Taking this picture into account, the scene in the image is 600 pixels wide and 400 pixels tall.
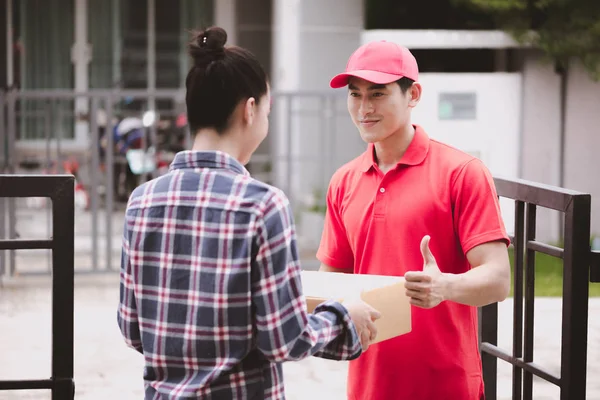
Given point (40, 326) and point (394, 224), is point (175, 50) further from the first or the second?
point (394, 224)

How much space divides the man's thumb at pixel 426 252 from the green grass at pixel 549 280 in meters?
5.56

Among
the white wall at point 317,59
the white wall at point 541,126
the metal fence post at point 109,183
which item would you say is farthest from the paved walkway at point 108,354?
the white wall at point 317,59

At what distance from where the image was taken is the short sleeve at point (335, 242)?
320cm

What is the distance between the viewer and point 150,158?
9.65 meters

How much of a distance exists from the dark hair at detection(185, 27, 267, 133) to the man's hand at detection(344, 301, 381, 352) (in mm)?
519

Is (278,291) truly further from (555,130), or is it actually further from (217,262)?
(555,130)

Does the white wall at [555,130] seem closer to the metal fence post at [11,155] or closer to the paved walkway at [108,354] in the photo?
the paved walkway at [108,354]

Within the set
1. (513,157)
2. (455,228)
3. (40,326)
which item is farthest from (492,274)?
(513,157)

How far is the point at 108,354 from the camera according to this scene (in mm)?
6328

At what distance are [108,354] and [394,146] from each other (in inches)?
146

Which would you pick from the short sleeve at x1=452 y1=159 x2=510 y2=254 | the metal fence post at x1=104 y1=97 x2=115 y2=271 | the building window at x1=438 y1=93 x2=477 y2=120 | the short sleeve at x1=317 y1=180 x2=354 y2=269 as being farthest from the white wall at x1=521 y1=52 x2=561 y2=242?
the short sleeve at x1=452 y1=159 x2=510 y2=254

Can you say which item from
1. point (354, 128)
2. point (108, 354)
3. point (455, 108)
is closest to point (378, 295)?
point (108, 354)

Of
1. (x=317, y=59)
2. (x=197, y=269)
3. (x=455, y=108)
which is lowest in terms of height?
(x=197, y=269)

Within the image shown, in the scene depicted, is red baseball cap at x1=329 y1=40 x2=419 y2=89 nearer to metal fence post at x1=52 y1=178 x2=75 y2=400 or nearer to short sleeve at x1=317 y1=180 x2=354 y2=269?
short sleeve at x1=317 y1=180 x2=354 y2=269
